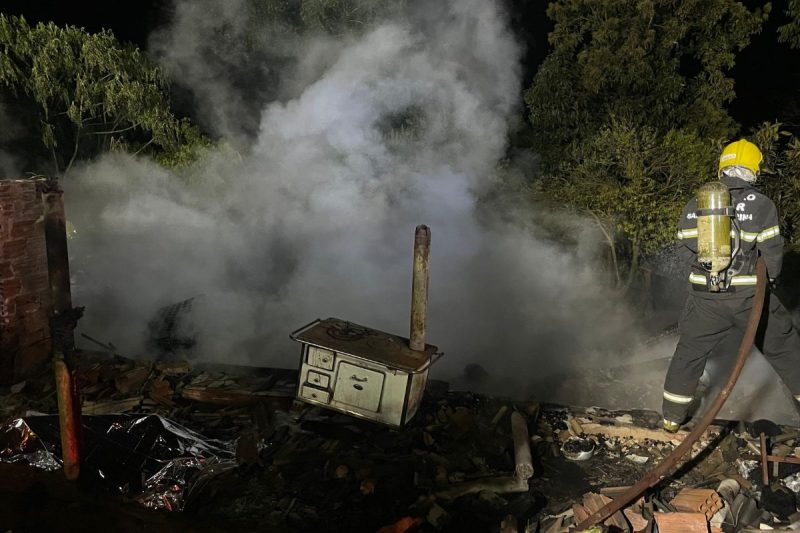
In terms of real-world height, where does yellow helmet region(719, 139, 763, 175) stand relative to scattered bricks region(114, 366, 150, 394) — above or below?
above

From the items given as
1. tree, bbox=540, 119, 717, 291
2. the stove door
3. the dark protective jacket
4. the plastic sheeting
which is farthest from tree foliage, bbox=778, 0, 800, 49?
the plastic sheeting

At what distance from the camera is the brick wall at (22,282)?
17.3 feet

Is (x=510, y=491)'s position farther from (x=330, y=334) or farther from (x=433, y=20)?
(x=433, y=20)

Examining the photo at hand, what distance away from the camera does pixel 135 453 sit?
4.02 m

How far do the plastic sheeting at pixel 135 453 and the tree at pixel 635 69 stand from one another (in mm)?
8706

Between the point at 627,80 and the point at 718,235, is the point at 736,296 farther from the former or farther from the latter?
the point at 627,80

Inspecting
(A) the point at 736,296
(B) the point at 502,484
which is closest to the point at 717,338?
(A) the point at 736,296

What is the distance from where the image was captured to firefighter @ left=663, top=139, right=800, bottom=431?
384cm

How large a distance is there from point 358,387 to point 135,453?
177cm

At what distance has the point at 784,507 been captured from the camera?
3.30m

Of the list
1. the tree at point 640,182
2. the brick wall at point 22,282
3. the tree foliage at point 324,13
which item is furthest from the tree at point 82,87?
the tree at point 640,182

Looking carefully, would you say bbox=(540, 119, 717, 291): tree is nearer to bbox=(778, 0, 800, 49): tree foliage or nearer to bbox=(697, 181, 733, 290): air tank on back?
bbox=(697, 181, 733, 290): air tank on back

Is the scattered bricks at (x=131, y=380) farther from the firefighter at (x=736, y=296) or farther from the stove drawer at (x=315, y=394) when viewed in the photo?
the firefighter at (x=736, y=296)

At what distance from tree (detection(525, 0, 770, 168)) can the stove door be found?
760 cm
